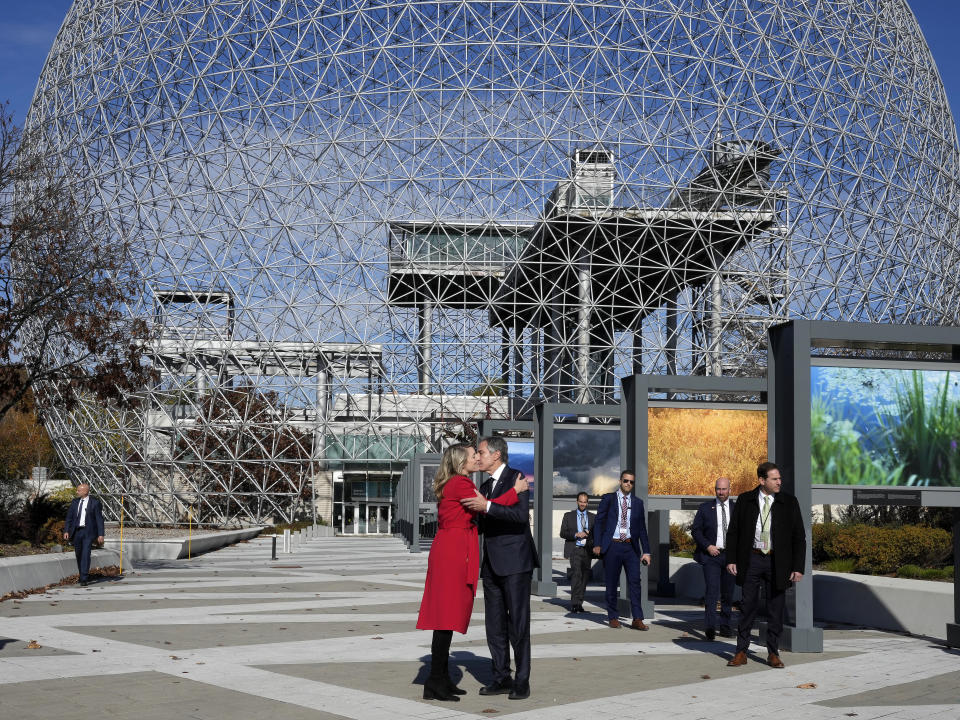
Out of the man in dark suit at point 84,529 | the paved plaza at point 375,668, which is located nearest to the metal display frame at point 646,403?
the paved plaza at point 375,668

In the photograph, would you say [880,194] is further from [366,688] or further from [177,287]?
[366,688]

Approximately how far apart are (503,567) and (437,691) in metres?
1.02

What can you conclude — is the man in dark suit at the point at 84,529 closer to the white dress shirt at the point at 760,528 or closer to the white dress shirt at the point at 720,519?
the white dress shirt at the point at 720,519

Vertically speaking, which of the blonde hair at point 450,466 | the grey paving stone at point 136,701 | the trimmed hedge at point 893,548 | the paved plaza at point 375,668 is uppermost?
the blonde hair at point 450,466

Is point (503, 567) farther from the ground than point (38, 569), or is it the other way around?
point (503, 567)

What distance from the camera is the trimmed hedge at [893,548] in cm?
1381

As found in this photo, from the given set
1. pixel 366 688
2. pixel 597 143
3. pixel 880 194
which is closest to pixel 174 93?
pixel 597 143

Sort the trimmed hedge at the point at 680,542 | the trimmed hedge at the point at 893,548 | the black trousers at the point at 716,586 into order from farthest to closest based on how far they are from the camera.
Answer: the trimmed hedge at the point at 680,542, the trimmed hedge at the point at 893,548, the black trousers at the point at 716,586

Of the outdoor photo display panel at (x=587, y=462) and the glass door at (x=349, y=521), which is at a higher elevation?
the outdoor photo display panel at (x=587, y=462)

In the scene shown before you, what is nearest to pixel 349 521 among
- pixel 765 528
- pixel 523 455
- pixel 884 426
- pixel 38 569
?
pixel 523 455

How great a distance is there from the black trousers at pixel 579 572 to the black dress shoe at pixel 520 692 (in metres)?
6.00

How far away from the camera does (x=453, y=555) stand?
7.60 meters

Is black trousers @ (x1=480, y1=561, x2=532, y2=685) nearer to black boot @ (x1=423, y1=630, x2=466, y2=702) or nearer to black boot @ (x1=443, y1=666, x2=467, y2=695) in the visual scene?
black boot @ (x1=443, y1=666, x2=467, y2=695)

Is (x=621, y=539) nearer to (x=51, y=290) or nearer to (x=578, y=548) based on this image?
(x=578, y=548)
